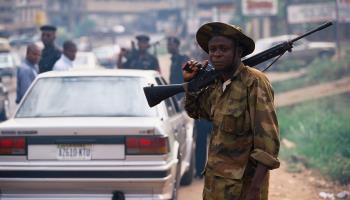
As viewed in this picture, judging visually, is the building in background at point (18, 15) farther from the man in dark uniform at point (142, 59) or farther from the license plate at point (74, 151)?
the license plate at point (74, 151)

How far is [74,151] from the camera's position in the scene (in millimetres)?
5309

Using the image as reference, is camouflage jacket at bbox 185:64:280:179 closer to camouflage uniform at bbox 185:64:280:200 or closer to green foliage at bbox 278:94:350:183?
camouflage uniform at bbox 185:64:280:200

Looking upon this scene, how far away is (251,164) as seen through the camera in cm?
343

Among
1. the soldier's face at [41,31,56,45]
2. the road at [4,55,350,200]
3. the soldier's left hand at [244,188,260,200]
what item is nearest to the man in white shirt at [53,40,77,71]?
the soldier's face at [41,31,56,45]

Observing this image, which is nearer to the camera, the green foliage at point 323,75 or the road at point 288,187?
the road at point 288,187

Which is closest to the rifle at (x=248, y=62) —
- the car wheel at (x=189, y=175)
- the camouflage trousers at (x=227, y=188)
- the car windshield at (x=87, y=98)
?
the camouflage trousers at (x=227, y=188)

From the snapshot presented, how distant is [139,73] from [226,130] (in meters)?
3.02

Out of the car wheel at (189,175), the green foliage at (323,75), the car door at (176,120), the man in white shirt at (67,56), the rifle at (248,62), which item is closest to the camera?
the rifle at (248,62)

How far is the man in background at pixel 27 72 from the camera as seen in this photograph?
337 inches

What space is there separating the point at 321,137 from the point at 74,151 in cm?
580

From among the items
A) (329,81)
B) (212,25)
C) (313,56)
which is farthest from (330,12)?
(212,25)

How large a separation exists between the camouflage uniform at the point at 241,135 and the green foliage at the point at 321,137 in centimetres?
482

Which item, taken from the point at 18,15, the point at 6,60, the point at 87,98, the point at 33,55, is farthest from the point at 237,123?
the point at 18,15

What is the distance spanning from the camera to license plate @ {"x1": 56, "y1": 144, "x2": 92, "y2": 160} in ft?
17.3
